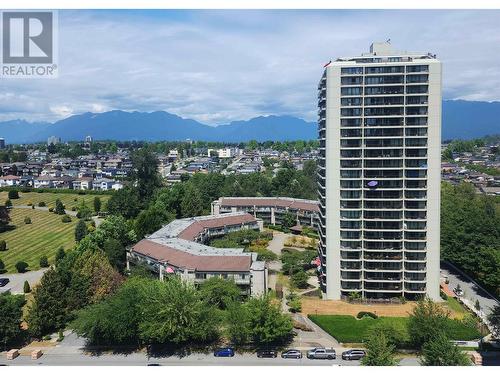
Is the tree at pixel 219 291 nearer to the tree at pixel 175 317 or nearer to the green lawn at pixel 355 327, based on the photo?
the tree at pixel 175 317

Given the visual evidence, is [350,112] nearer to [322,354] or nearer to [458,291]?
[458,291]

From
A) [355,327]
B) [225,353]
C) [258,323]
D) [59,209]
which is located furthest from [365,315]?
[59,209]

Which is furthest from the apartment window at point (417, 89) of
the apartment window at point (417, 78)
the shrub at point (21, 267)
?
the shrub at point (21, 267)

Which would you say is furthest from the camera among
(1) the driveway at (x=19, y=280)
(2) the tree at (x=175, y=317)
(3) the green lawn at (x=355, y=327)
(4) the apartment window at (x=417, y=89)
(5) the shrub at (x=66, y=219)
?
(5) the shrub at (x=66, y=219)

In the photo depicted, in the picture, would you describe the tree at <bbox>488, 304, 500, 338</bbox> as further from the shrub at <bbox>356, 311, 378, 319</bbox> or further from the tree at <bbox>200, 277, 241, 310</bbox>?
the tree at <bbox>200, 277, 241, 310</bbox>

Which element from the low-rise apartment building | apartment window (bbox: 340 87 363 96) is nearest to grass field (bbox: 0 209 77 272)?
the low-rise apartment building

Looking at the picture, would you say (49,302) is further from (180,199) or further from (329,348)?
(180,199)

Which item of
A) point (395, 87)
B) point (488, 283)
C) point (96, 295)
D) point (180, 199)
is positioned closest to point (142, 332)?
point (96, 295)
